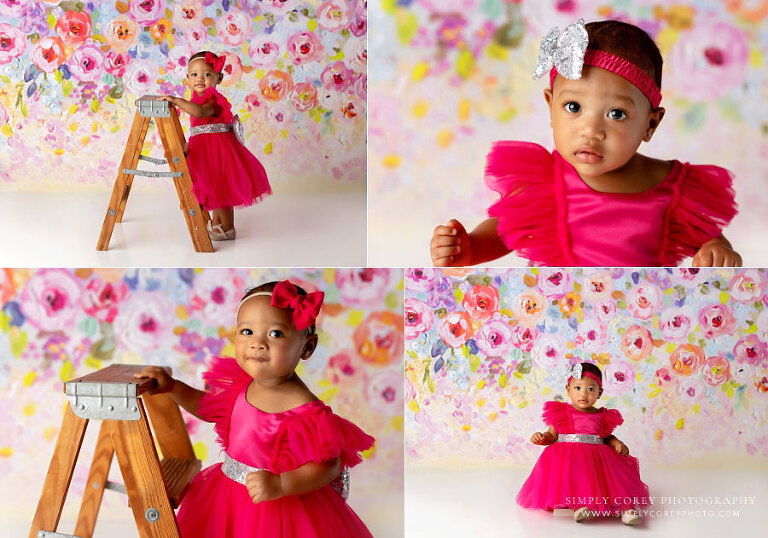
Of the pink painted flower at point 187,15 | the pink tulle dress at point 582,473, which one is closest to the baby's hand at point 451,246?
the pink tulle dress at point 582,473

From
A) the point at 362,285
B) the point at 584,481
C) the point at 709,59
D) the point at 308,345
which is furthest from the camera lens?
the point at 362,285

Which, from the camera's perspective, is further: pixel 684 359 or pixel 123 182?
pixel 684 359

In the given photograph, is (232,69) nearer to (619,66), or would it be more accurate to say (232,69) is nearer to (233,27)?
(233,27)

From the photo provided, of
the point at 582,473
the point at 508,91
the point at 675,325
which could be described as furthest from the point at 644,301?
the point at 508,91

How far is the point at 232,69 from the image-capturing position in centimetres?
233

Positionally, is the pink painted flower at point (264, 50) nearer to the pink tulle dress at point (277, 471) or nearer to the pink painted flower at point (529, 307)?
the pink painted flower at point (529, 307)

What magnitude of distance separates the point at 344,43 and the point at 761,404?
4.61 feet

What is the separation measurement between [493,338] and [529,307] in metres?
0.11

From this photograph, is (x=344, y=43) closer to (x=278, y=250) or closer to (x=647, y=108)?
(x=278, y=250)

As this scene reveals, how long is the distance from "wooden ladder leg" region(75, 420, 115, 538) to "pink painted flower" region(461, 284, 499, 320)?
0.93 meters

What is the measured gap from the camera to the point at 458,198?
3.97ft

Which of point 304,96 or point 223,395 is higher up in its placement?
point 304,96

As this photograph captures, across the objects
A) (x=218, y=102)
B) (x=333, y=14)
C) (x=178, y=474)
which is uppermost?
(x=333, y=14)

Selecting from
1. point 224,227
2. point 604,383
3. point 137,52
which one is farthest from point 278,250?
point 137,52
